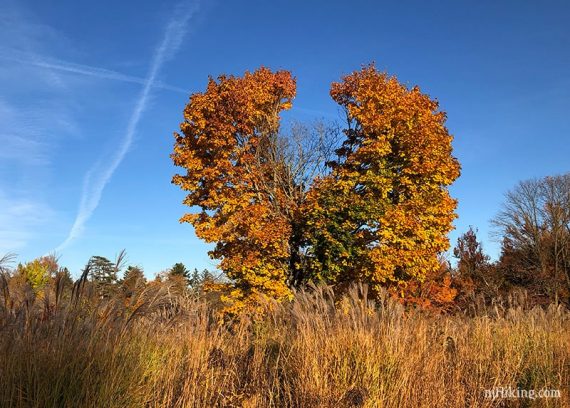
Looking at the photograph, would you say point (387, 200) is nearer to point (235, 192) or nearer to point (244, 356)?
point (235, 192)

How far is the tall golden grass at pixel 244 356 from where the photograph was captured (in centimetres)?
329

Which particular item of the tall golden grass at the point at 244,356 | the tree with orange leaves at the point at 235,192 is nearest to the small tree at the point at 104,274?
the tall golden grass at the point at 244,356

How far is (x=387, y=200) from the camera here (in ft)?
61.4

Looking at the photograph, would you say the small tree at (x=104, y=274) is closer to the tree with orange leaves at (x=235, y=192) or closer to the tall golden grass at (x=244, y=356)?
the tall golden grass at (x=244, y=356)

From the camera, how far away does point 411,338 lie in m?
5.70

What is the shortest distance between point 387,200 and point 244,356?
14.6 m

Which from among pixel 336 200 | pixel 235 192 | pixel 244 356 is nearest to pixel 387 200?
pixel 336 200

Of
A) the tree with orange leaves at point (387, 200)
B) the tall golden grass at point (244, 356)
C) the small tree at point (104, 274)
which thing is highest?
the tree with orange leaves at point (387, 200)

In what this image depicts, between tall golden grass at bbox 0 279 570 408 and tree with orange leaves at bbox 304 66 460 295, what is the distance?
32.9 ft

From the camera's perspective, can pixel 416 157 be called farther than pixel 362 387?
Yes

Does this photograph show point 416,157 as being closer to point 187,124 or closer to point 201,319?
point 187,124

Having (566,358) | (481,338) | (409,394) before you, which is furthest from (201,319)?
(566,358)

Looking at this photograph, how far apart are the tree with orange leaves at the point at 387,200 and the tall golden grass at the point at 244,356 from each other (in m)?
10.0

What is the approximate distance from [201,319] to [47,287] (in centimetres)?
204
